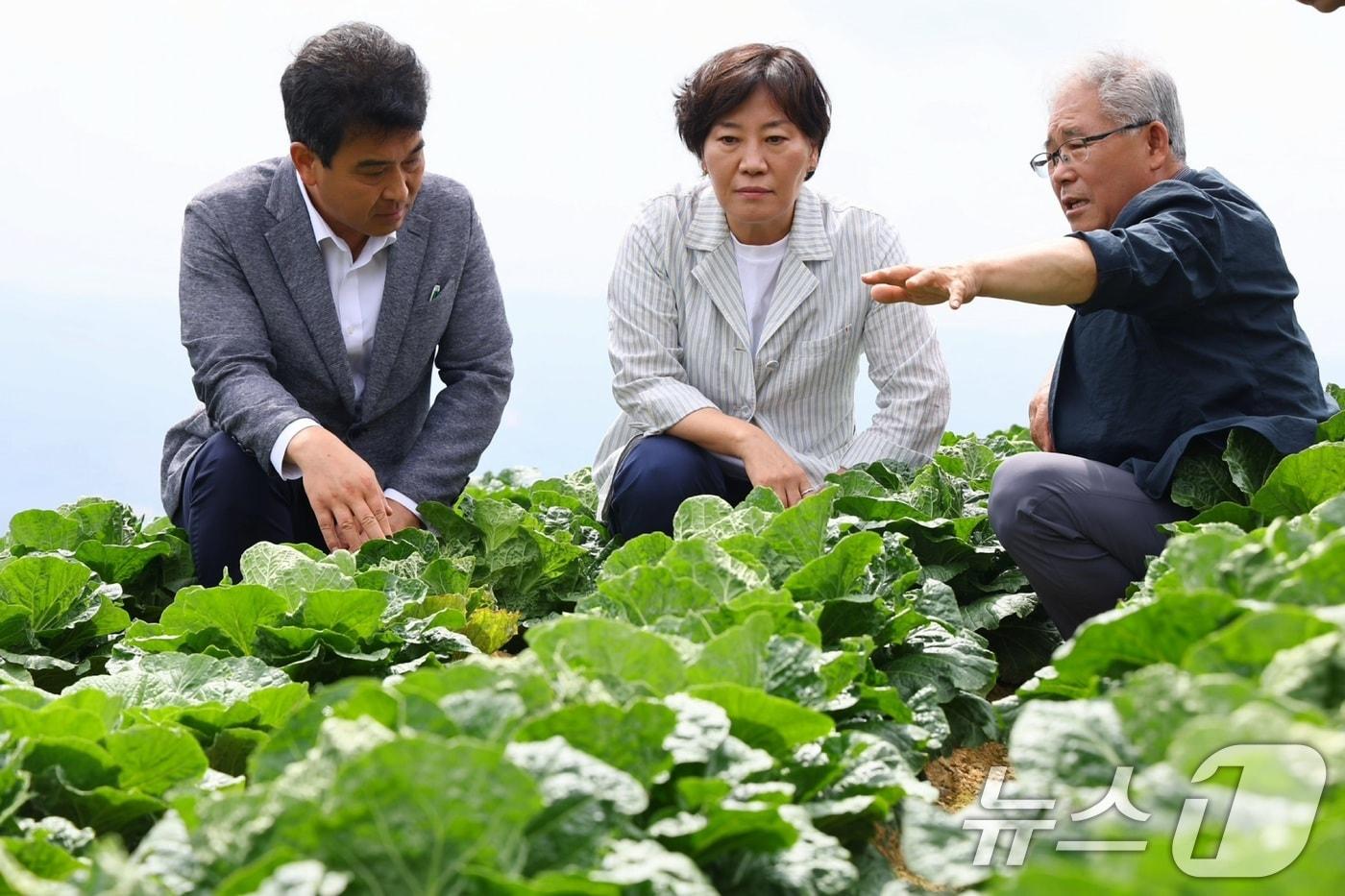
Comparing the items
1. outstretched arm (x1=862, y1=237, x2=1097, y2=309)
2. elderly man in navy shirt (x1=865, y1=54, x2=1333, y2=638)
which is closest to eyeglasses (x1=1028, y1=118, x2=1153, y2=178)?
elderly man in navy shirt (x1=865, y1=54, x2=1333, y2=638)

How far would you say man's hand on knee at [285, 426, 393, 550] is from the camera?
3.89 meters

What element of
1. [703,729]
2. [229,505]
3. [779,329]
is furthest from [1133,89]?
[229,505]

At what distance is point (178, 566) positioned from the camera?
4516 millimetres

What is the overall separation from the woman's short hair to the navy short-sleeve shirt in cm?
112

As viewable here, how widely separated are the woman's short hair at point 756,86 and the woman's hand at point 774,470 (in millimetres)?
975

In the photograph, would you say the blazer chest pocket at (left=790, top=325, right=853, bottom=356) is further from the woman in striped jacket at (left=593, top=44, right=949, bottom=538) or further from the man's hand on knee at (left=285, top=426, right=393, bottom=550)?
the man's hand on knee at (left=285, top=426, right=393, bottom=550)

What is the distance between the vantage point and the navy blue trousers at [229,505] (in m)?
4.21

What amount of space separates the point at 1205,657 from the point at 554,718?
2.31 feet

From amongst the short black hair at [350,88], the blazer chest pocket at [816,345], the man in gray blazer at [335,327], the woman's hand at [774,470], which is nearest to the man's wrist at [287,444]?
the man in gray blazer at [335,327]

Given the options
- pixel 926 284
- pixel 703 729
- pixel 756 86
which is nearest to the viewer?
pixel 703 729

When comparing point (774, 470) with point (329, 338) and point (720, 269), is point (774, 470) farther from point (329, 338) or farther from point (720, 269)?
point (329, 338)

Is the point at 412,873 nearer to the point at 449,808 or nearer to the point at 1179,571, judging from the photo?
the point at 449,808

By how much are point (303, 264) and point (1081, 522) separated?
2492 millimetres

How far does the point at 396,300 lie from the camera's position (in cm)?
444
